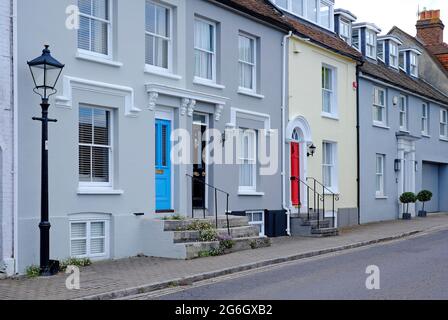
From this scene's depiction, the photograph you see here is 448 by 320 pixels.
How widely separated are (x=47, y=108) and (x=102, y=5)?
3.63 m

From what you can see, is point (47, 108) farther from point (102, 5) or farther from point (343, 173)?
point (343, 173)

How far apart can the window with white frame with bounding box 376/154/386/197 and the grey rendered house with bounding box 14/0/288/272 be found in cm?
1001

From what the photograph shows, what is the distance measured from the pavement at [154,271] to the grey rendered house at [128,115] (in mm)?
867

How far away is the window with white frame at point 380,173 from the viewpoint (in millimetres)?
28031

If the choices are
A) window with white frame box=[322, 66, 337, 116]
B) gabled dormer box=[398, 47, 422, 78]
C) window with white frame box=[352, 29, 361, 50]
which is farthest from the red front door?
gabled dormer box=[398, 47, 422, 78]

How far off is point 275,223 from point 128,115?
6819 mm

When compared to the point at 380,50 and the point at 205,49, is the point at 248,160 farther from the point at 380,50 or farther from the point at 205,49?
the point at 380,50

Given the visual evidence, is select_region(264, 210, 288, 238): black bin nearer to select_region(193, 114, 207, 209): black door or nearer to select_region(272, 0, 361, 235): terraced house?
select_region(272, 0, 361, 235): terraced house

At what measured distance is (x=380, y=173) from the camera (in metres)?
28.2

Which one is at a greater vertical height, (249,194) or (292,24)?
(292,24)

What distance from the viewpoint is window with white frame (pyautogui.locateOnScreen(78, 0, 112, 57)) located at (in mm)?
14523

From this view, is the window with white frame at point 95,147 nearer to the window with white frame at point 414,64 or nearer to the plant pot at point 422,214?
the plant pot at point 422,214

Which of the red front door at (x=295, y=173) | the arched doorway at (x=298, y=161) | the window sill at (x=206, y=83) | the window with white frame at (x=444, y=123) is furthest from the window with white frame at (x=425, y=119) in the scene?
the window sill at (x=206, y=83)

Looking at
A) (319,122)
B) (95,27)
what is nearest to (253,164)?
(319,122)
